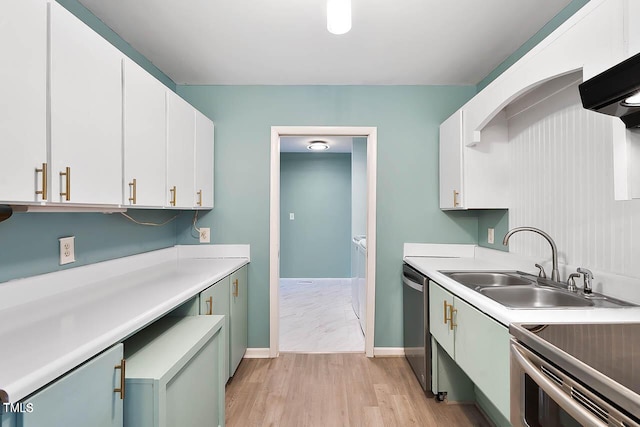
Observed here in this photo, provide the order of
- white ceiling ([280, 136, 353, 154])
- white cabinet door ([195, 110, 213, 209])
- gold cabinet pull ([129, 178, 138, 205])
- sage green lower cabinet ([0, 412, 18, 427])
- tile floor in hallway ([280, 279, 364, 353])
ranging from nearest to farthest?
sage green lower cabinet ([0, 412, 18, 427]), gold cabinet pull ([129, 178, 138, 205]), white cabinet door ([195, 110, 213, 209]), tile floor in hallway ([280, 279, 364, 353]), white ceiling ([280, 136, 353, 154])

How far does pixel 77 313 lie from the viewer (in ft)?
3.82

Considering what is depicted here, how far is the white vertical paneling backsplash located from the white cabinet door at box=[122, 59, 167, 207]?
7.37 feet

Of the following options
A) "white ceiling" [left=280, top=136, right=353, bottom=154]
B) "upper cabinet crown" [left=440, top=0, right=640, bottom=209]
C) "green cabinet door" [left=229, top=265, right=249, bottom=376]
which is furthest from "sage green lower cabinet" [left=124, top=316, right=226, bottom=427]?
"white ceiling" [left=280, top=136, right=353, bottom=154]

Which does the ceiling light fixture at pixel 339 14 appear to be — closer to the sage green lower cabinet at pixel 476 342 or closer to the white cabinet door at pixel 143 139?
the white cabinet door at pixel 143 139

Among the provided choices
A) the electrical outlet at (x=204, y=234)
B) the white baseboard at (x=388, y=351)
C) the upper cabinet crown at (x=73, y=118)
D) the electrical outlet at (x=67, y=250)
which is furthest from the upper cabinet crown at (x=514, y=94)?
the electrical outlet at (x=67, y=250)

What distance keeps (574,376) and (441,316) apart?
3.51ft

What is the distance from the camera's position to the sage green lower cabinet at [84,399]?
2.39 feet

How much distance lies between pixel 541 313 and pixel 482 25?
5.57 feet

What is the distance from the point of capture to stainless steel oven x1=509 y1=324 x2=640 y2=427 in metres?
0.67

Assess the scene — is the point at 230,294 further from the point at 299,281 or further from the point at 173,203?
the point at 299,281

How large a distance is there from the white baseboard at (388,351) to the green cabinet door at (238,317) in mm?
1157

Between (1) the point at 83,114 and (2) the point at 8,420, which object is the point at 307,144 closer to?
(1) the point at 83,114

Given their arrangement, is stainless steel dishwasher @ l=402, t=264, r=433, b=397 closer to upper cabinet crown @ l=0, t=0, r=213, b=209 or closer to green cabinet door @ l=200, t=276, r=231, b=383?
green cabinet door @ l=200, t=276, r=231, b=383

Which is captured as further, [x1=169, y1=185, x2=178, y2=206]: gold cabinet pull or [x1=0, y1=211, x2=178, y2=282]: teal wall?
[x1=169, y1=185, x2=178, y2=206]: gold cabinet pull
